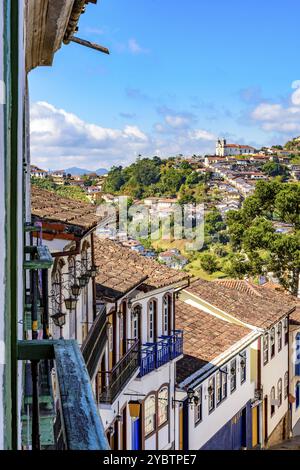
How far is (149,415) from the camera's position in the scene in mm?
16000

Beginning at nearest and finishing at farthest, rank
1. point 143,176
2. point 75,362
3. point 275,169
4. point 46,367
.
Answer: point 75,362 < point 46,367 < point 143,176 < point 275,169

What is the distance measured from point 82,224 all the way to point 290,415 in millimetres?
23188

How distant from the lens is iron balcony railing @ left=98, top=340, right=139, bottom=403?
41.8 feet

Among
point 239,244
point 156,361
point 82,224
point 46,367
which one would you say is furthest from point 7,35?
point 239,244

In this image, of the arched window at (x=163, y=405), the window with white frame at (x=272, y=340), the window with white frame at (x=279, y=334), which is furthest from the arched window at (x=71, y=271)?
the window with white frame at (x=279, y=334)

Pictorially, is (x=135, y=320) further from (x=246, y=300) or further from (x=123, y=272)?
(x=246, y=300)

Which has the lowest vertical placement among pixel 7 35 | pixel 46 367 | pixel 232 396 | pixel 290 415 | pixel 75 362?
pixel 290 415

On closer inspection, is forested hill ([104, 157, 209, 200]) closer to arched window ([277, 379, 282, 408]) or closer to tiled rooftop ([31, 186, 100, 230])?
arched window ([277, 379, 282, 408])

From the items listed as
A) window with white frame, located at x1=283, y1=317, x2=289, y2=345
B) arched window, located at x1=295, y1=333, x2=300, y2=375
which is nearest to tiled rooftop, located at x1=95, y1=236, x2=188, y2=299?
window with white frame, located at x1=283, y1=317, x2=289, y2=345

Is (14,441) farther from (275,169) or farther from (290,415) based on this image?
(275,169)

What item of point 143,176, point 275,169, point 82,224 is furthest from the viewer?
point 275,169

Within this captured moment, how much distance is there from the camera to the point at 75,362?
2131mm

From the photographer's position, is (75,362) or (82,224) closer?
(75,362)

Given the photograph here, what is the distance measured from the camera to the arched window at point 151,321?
16.3 metres
